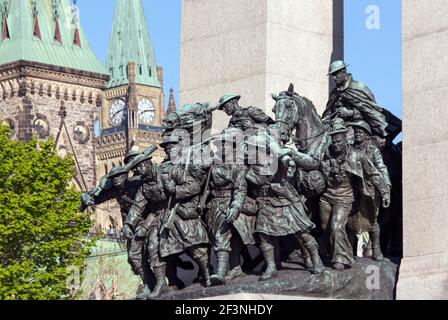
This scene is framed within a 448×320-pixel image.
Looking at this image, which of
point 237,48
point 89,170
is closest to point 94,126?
point 89,170

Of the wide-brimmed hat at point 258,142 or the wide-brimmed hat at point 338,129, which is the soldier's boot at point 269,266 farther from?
the wide-brimmed hat at point 338,129

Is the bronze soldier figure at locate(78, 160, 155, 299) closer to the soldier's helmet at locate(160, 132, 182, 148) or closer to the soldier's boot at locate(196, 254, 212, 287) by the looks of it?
the soldier's helmet at locate(160, 132, 182, 148)

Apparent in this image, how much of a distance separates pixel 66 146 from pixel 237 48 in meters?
114

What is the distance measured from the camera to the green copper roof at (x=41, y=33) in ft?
458

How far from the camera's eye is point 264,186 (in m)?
30.9

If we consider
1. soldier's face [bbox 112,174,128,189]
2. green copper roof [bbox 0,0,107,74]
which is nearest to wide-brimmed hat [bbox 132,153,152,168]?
soldier's face [bbox 112,174,128,189]

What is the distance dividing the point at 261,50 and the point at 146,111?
147 meters

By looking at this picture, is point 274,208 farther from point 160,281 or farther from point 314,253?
point 160,281

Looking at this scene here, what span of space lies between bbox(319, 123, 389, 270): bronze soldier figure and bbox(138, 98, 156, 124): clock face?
149459mm

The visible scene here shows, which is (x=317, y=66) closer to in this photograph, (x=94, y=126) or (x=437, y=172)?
(x=437, y=172)

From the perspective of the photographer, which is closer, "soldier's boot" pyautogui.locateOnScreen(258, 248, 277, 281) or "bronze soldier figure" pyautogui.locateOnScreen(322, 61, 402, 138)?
"soldier's boot" pyautogui.locateOnScreen(258, 248, 277, 281)

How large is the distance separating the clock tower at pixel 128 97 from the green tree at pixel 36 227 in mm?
102252

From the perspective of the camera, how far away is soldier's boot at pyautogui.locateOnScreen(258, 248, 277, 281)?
30.5 metres

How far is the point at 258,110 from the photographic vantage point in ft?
104
